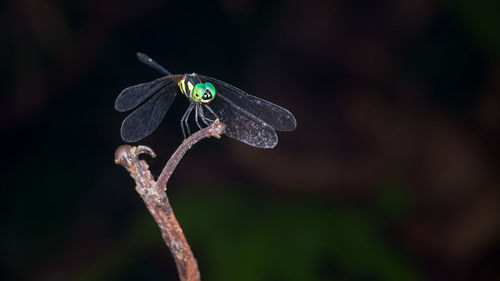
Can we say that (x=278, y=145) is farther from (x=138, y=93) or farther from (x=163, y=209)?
(x=163, y=209)

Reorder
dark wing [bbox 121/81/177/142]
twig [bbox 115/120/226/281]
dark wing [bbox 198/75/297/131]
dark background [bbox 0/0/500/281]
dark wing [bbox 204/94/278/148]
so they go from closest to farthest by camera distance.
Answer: twig [bbox 115/120/226/281]
dark wing [bbox 121/81/177/142]
dark wing [bbox 204/94/278/148]
dark wing [bbox 198/75/297/131]
dark background [bbox 0/0/500/281]

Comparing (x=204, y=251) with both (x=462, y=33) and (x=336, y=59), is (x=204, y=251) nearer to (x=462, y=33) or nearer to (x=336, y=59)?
(x=336, y=59)

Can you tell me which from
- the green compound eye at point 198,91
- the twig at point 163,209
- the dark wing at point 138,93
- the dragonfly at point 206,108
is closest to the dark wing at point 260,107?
the dragonfly at point 206,108

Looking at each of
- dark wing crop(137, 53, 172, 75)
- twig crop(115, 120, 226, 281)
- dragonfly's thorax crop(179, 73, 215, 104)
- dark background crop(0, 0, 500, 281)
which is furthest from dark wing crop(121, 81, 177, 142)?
dark background crop(0, 0, 500, 281)

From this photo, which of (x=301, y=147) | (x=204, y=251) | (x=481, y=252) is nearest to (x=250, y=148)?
(x=301, y=147)

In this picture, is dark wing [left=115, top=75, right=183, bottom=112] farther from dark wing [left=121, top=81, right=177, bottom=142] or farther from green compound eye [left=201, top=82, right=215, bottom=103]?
green compound eye [left=201, top=82, right=215, bottom=103]

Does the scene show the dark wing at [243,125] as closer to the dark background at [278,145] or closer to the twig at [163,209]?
the twig at [163,209]

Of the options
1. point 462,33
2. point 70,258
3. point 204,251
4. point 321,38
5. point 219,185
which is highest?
point 462,33
